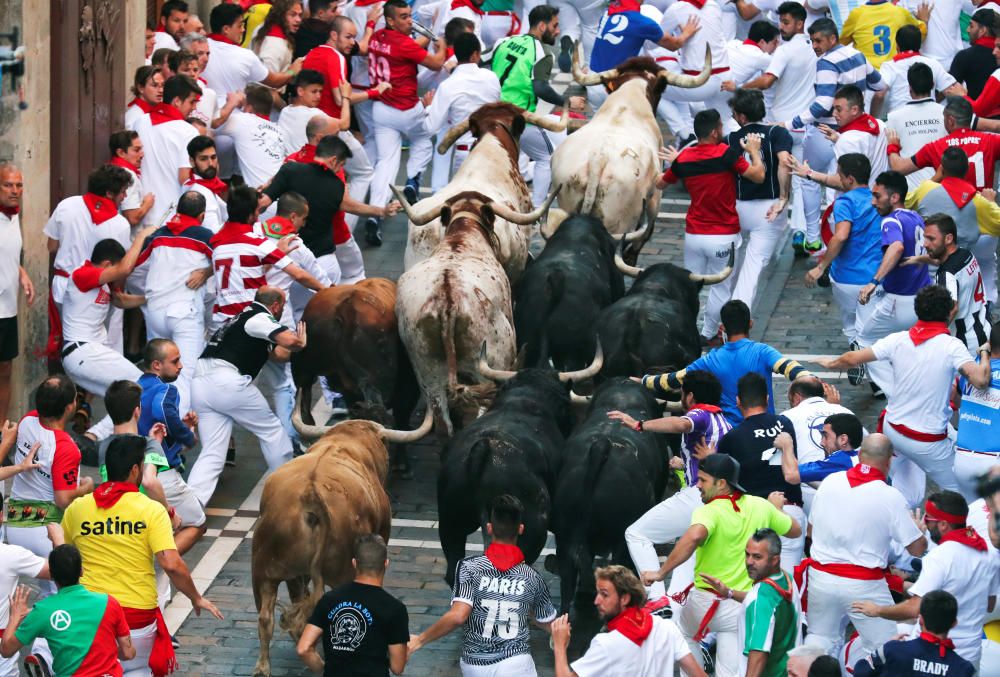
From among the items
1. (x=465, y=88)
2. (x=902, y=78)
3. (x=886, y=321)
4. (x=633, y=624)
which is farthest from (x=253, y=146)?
(x=633, y=624)

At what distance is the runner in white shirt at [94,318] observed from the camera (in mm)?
15109

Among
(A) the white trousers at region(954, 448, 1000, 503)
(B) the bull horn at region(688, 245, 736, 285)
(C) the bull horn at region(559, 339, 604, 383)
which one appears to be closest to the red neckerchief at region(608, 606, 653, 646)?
(A) the white trousers at region(954, 448, 1000, 503)

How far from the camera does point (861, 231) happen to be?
16.1m

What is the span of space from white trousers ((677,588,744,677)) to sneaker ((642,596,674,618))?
146mm

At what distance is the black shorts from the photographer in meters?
15.2

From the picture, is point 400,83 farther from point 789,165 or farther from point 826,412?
point 826,412

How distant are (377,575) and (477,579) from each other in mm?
725

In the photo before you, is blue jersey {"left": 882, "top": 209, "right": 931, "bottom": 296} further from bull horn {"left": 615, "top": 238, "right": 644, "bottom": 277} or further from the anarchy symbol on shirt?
the anarchy symbol on shirt

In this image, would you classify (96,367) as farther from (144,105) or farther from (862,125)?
(862,125)

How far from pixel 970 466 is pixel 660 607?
304 cm

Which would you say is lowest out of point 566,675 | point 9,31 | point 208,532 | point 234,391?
point 208,532

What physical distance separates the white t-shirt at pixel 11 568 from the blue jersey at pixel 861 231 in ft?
27.0

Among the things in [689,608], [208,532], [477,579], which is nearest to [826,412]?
[689,608]

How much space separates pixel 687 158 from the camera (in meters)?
16.7
